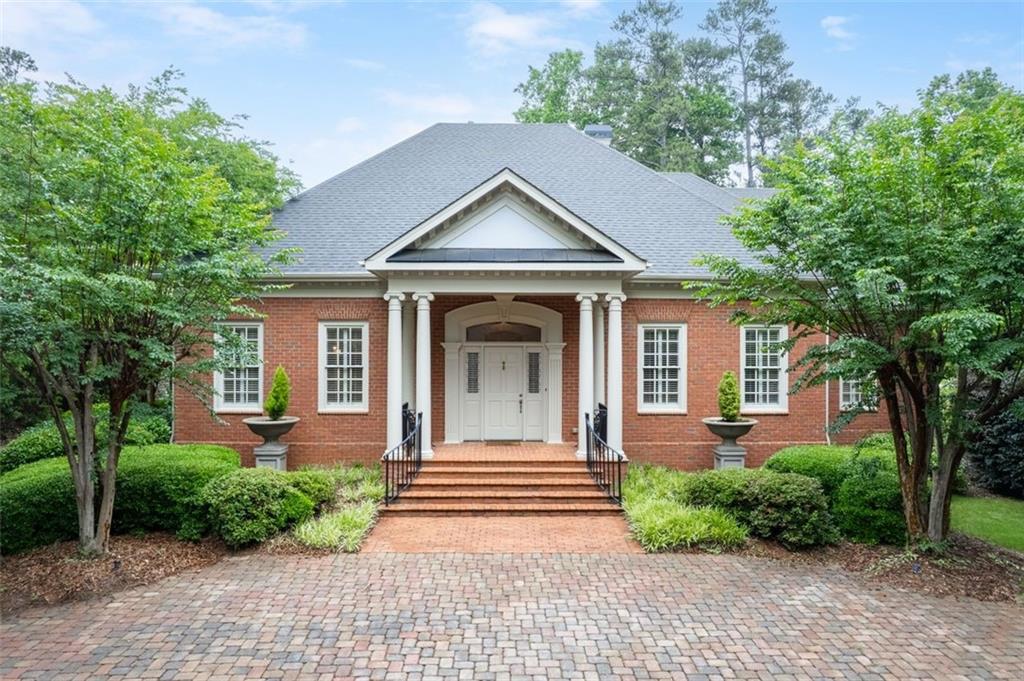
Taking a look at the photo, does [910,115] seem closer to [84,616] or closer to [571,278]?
[571,278]

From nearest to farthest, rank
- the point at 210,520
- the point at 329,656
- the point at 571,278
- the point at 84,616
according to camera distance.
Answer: the point at 329,656 → the point at 84,616 → the point at 210,520 → the point at 571,278

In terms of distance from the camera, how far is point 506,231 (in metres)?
11.9

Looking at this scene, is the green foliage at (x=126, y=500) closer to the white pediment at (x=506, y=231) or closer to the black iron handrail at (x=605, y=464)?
the white pediment at (x=506, y=231)

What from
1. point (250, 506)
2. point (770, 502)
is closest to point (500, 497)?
point (250, 506)

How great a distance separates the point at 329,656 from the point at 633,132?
113 ft

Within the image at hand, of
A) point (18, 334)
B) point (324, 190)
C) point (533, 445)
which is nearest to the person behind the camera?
point (18, 334)

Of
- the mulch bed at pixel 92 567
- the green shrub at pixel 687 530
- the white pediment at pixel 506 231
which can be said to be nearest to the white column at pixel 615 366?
the white pediment at pixel 506 231

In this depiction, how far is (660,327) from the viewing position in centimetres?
1326

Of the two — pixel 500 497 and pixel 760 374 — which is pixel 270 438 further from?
pixel 760 374

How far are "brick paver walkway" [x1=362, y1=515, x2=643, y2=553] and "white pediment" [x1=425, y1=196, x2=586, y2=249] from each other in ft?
17.8

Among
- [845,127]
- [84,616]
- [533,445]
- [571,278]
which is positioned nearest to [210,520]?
[84,616]

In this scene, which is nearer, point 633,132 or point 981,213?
point 981,213

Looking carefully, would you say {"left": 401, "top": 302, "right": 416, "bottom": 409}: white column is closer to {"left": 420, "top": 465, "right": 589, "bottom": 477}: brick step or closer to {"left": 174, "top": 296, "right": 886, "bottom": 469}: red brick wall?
{"left": 174, "top": 296, "right": 886, "bottom": 469}: red brick wall

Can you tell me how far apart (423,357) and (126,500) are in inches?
215
